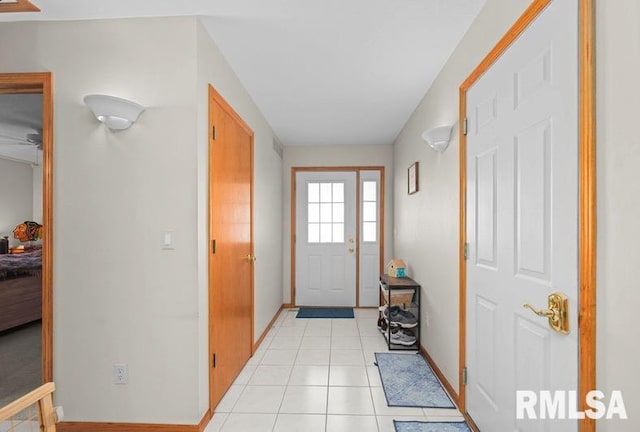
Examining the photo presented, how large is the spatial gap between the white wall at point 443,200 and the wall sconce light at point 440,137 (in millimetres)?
59

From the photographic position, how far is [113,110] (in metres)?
1.94

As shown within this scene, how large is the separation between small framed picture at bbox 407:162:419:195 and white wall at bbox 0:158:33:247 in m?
7.22

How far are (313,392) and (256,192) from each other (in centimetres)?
200

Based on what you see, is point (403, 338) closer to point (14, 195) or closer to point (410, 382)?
point (410, 382)

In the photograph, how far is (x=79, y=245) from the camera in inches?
82.4

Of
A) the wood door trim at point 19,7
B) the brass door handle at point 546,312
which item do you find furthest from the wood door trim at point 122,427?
the wood door trim at point 19,7

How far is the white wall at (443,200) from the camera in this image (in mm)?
2018

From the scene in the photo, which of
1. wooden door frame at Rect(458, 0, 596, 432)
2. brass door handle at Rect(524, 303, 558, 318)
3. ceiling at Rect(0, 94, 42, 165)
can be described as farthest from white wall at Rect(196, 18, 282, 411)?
ceiling at Rect(0, 94, 42, 165)

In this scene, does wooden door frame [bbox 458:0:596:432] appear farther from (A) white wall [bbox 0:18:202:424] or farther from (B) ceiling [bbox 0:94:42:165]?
(B) ceiling [bbox 0:94:42:165]

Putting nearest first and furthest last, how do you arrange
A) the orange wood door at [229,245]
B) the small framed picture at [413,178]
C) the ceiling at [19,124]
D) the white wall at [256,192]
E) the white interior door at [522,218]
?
the white interior door at [522,218]
the white wall at [256,192]
the orange wood door at [229,245]
the ceiling at [19,124]
the small framed picture at [413,178]

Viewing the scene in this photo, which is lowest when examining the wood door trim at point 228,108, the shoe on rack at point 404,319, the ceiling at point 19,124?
the shoe on rack at point 404,319

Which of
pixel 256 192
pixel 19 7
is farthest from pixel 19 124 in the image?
pixel 256 192

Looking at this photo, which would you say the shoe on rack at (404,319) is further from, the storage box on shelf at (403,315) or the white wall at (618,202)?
the white wall at (618,202)

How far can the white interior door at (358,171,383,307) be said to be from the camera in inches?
211
